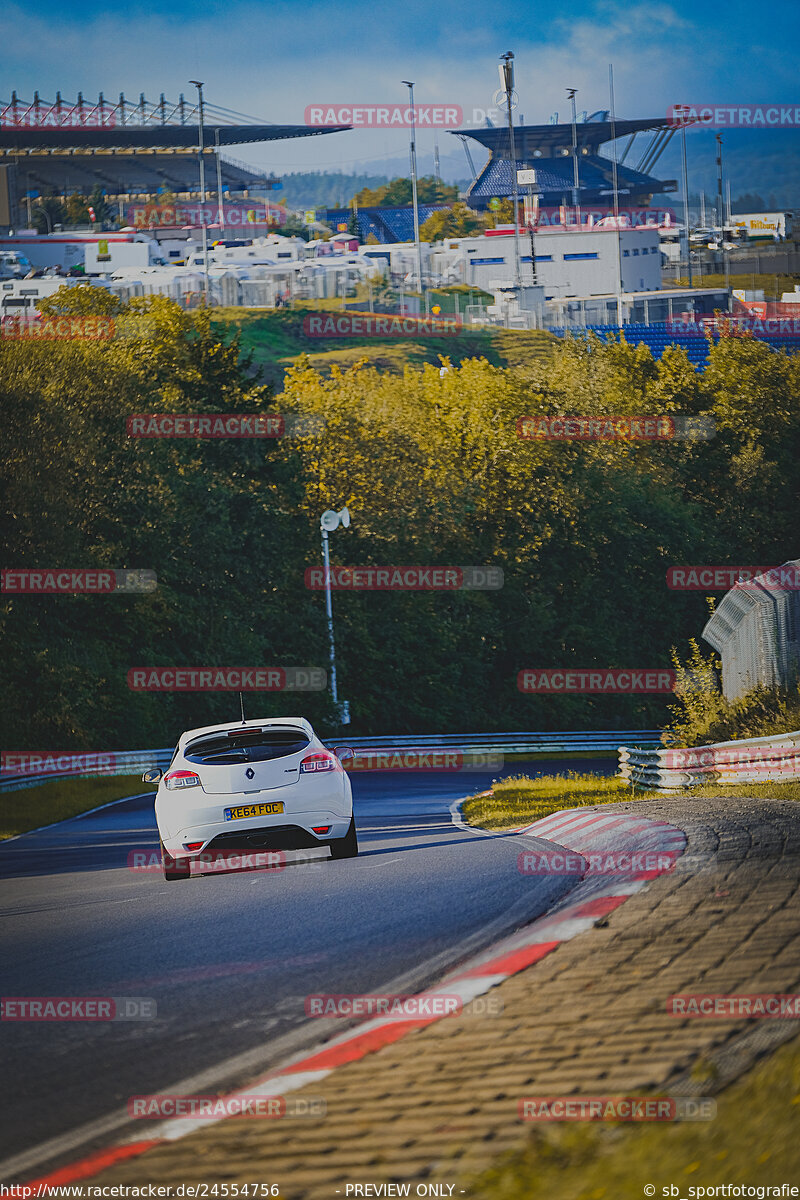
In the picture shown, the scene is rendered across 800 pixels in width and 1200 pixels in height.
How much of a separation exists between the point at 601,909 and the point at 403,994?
210 centimetres

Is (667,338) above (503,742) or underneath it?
above

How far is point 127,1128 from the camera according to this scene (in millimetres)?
6191

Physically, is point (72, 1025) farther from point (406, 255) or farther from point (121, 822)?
point (406, 255)

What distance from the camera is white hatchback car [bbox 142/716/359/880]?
1327 centimetres

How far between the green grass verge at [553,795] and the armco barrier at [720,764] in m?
0.15

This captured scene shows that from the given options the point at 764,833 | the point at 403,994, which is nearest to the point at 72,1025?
the point at 403,994

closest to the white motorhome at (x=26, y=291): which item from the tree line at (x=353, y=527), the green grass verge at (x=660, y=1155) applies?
the tree line at (x=353, y=527)

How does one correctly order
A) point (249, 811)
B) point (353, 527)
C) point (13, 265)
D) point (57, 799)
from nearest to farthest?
point (249, 811), point (57, 799), point (353, 527), point (13, 265)

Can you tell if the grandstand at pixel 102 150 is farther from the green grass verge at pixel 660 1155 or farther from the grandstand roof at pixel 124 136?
the green grass verge at pixel 660 1155

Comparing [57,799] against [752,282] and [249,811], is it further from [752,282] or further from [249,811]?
[752,282]

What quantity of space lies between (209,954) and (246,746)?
13.7 ft

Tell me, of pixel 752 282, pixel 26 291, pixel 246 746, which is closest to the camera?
pixel 246 746

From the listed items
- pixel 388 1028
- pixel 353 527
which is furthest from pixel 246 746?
pixel 353 527

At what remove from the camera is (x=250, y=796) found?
43.5 ft
